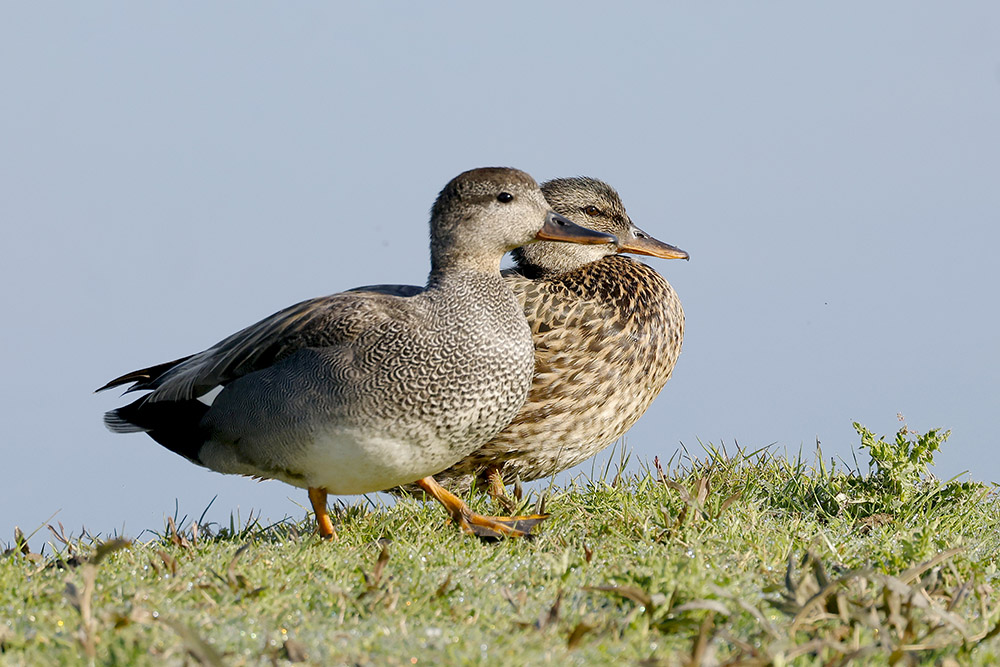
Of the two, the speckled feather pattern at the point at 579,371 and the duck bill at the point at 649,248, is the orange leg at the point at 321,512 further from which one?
the duck bill at the point at 649,248

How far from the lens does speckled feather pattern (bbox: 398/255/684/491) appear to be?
5.27 meters

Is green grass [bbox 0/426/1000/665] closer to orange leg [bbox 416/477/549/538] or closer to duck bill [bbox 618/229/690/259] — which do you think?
orange leg [bbox 416/477/549/538]

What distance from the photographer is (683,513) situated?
14.8 ft

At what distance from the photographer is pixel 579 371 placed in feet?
17.4

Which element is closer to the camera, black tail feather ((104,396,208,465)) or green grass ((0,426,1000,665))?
green grass ((0,426,1000,665))

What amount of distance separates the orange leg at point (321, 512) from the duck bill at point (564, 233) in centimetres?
142

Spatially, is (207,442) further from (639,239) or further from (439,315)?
(639,239)

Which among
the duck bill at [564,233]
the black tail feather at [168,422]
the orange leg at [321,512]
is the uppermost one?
the duck bill at [564,233]

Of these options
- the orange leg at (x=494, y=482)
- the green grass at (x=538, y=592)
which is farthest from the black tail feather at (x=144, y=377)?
the orange leg at (x=494, y=482)

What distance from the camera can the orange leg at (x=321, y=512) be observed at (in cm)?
460

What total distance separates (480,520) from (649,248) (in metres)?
2.16

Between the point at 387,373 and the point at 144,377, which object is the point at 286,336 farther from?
the point at 144,377

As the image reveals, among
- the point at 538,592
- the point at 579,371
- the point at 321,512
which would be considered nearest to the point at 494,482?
the point at 579,371

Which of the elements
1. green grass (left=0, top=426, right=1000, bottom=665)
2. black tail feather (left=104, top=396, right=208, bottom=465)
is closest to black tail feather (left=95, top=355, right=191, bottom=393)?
black tail feather (left=104, top=396, right=208, bottom=465)
